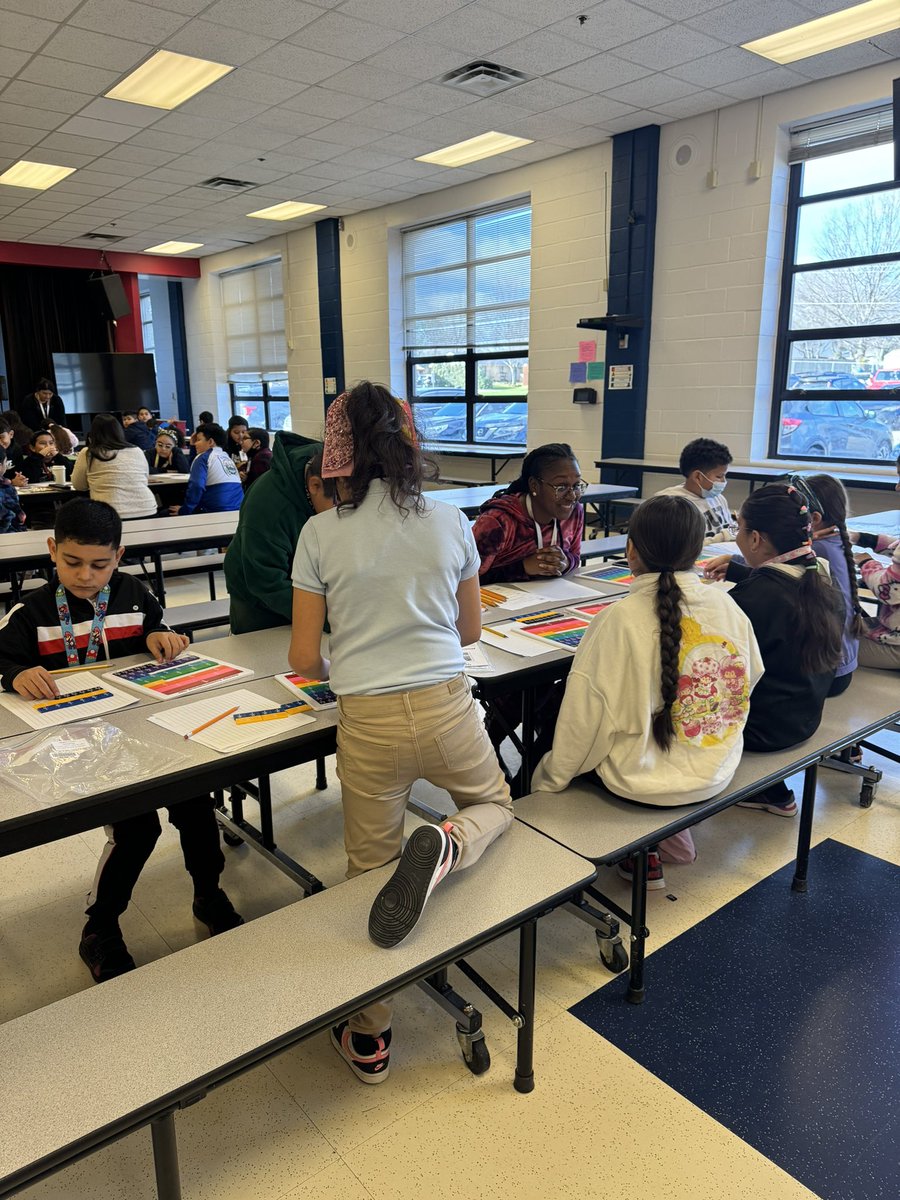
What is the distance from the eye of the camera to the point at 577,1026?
1.75 meters

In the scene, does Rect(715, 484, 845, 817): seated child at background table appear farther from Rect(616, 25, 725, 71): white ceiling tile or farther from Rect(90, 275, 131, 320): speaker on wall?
Rect(90, 275, 131, 320): speaker on wall

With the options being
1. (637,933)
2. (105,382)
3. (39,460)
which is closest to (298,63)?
(39,460)

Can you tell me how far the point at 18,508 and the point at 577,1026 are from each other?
474 cm

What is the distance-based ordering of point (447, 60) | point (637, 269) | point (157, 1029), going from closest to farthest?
point (157, 1029)
point (447, 60)
point (637, 269)

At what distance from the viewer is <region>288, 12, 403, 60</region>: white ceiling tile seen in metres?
4.20

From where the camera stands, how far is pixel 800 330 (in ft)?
18.5

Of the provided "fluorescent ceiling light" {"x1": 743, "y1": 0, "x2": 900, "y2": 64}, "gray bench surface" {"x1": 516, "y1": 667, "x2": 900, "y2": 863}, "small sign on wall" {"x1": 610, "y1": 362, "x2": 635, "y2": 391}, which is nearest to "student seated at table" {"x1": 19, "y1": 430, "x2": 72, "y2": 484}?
"small sign on wall" {"x1": 610, "y1": 362, "x2": 635, "y2": 391}

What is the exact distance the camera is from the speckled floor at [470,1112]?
54.9 inches

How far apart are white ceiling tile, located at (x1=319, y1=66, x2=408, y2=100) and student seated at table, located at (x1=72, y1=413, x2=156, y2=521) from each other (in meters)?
2.50

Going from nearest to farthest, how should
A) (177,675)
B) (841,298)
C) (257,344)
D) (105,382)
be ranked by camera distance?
(177,675) < (841,298) < (257,344) < (105,382)

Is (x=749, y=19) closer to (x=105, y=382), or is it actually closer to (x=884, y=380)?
(x=884, y=380)

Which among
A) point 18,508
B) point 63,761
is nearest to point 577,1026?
point 63,761

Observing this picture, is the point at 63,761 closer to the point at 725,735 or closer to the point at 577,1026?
the point at 577,1026

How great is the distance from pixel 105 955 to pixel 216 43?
462 cm
